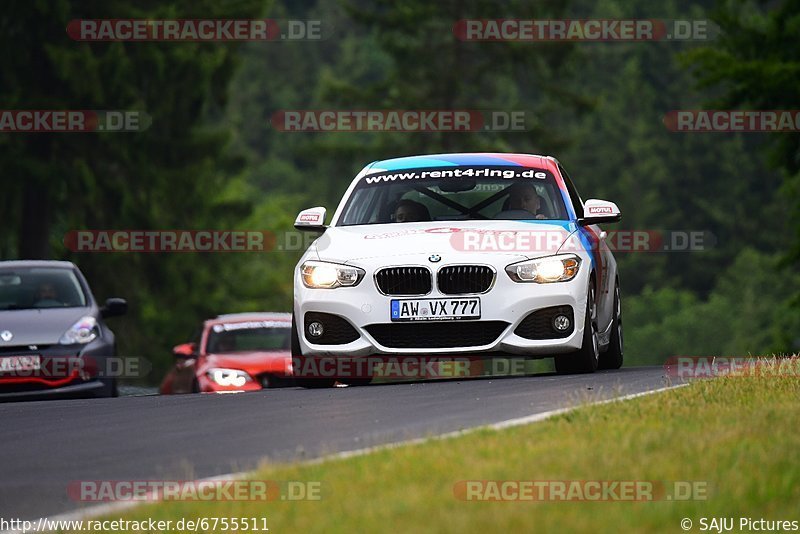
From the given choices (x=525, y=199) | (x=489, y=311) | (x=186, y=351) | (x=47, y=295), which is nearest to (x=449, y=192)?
(x=525, y=199)

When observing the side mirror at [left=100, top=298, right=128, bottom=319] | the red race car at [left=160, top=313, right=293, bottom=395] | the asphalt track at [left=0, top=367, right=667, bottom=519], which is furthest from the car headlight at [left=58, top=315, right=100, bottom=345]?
the asphalt track at [left=0, top=367, right=667, bottom=519]

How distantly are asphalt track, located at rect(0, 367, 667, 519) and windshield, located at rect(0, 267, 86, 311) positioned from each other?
13.4 feet

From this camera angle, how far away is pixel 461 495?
7.17 meters

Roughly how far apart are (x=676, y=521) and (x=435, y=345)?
21.8ft

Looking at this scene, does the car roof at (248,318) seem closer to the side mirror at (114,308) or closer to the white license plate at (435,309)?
the side mirror at (114,308)

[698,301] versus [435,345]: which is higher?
[435,345]

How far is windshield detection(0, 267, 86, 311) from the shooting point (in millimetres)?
17755

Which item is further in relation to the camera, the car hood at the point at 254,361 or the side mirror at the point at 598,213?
the car hood at the point at 254,361

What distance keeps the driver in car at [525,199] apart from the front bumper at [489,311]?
3.66 feet

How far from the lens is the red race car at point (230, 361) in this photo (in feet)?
63.3

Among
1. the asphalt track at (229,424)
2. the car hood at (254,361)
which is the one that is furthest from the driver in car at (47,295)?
the asphalt track at (229,424)

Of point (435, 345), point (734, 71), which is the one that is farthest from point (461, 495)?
point (734, 71)

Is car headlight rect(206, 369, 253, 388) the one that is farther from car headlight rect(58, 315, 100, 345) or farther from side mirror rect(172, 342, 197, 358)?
car headlight rect(58, 315, 100, 345)

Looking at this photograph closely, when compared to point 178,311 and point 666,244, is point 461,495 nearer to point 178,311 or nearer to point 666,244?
point 178,311
